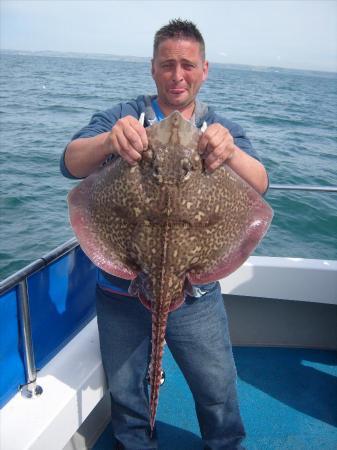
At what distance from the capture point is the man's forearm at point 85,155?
7.65 feet

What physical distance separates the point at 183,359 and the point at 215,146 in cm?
148

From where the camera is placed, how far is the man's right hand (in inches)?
81.4

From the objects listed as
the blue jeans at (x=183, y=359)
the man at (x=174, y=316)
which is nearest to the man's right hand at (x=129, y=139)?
the man at (x=174, y=316)

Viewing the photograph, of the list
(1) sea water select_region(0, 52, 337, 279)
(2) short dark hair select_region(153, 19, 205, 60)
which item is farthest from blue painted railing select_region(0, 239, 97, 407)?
(1) sea water select_region(0, 52, 337, 279)

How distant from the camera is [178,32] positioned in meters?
2.58

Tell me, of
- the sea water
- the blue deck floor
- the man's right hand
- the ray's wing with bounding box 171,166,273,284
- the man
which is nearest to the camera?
the man's right hand

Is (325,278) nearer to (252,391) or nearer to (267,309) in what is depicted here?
(267,309)

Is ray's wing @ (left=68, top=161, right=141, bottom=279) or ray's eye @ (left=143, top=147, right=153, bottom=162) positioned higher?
ray's eye @ (left=143, top=147, right=153, bottom=162)

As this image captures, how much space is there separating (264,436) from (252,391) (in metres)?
0.58

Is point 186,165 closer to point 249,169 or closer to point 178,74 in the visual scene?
point 249,169

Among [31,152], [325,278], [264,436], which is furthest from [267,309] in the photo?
[31,152]

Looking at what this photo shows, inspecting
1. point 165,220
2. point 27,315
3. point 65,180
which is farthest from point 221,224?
point 65,180

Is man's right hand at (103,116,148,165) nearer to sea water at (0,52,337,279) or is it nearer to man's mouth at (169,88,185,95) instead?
man's mouth at (169,88,185,95)

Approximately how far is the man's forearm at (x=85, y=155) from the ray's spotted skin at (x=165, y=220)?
0.10 metres
